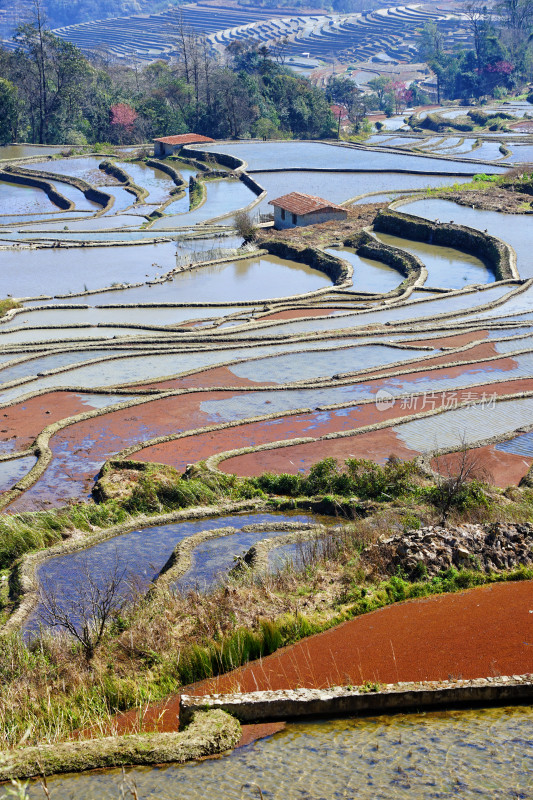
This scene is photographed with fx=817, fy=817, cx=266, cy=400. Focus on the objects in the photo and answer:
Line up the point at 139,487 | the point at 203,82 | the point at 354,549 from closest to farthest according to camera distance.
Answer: the point at 354,549, the point at 139,487, the point at 203,82

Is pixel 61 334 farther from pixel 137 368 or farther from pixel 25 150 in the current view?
pixel 25 150

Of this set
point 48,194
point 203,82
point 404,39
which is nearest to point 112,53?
point 404,39

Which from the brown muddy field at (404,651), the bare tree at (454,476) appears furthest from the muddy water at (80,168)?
the brown muddy field at (404,651)

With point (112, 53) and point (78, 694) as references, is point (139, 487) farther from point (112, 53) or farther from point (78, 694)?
point (112, 53)

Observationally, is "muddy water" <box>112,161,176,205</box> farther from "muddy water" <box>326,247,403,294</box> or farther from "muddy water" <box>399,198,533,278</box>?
"muddy water" <box>399,198,533,278</box>

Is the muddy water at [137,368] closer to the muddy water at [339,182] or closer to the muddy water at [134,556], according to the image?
the muddy water at [134,556]

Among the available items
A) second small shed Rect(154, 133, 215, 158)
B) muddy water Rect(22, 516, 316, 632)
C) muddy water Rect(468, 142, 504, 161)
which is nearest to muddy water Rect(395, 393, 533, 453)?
muddy water Rect(22, 516, 316, 632)
